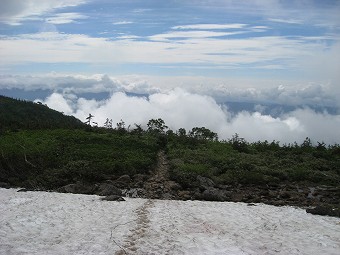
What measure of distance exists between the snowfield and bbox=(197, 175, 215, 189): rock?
195 inches

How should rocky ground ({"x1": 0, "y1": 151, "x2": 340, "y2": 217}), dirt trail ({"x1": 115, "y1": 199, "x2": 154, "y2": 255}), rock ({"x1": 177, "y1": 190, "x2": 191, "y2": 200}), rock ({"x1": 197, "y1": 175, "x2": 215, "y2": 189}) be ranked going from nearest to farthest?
dirt trail ({"x1": 115, "y1": 199, "x2": 154, "y2": 255}) < rocky ground ({"x1": 0, "y1": 151, "x2": 340, "y2": 217}) < rock ({"x1": 177, "y1": 190, "x2": 191, "y2": 200}) < rock ({"x1": 197, "y1": 175, "x2": 215, "y2": 189})

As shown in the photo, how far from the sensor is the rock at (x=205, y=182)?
84.7 feet

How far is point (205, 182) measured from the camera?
26.4m

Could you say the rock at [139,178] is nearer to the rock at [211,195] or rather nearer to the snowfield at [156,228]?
the rock at [211,195]

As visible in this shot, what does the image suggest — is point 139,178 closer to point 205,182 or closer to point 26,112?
point 205,182

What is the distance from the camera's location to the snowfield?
40.5 ft

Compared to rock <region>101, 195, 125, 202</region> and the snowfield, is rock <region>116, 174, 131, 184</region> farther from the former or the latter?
the snowfield

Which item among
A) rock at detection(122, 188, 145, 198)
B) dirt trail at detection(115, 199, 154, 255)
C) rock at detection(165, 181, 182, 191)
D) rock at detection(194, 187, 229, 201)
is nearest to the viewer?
dirt trail at detection(115, 199, 154, 255)

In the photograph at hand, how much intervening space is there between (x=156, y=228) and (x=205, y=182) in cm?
1204

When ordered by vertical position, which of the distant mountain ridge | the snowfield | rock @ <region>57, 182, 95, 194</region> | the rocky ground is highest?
the snowfield

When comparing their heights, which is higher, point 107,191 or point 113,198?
point 113,198

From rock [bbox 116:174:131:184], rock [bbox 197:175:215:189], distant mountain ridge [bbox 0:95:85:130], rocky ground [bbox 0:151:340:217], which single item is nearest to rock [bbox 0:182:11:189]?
rocky ground [bbox 0:151:340:217]

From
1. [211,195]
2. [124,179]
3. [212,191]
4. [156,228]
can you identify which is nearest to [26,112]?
[124,179]

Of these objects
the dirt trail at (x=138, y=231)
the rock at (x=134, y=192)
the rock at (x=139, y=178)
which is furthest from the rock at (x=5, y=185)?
the dirt trail at (x=138, y=231)
